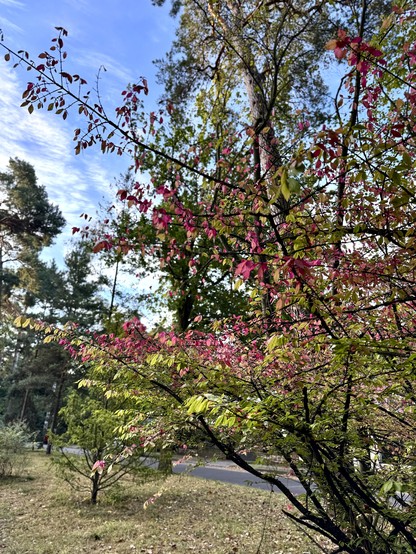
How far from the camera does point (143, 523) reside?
6840 mm

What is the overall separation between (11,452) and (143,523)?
666 cm

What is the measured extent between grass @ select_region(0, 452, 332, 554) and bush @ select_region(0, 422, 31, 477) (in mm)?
1073


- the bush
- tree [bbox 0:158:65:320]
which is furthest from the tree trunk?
tree [bbox 0:158:65:320]

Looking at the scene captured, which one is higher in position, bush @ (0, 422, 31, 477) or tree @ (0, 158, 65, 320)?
tree @ (0, 158, 65, 320)

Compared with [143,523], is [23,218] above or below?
above

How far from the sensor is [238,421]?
81.7 inches

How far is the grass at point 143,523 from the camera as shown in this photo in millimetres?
5551

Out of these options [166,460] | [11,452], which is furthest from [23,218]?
[166,460]

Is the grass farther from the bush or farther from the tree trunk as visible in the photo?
the bush

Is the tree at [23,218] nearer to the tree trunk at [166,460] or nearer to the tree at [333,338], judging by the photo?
the tree trunk at [166,460]

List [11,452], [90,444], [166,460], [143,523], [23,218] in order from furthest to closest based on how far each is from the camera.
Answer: [23,218], [11,452], [90,444], [166,460], [143,523]

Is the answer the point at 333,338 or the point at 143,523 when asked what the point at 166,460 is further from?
the point at 333,338

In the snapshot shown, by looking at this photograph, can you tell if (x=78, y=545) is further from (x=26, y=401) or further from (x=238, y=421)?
(x=26, y=401)

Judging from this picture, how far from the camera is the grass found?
5.55 meters
